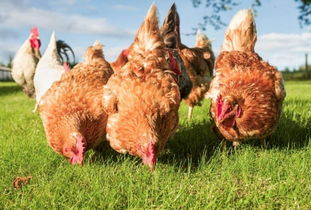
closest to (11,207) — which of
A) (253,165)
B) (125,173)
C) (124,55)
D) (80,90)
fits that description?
(125,173)

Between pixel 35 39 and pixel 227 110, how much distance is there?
→ 24.8 feet

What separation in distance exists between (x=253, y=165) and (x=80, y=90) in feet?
6.27

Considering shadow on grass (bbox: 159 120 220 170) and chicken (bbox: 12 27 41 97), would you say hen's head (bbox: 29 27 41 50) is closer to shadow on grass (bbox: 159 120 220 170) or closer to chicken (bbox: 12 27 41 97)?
chicken (bbox: 12 27 41 97)

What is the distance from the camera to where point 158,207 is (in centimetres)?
276

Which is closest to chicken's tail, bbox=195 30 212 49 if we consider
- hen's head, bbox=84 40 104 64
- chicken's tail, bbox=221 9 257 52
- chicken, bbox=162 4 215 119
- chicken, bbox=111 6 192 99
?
chicken, bbox=162 4 215 119

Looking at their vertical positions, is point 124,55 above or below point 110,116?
above

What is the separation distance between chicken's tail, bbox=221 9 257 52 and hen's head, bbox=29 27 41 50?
6.33 metres

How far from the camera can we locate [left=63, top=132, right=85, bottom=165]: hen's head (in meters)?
3.38

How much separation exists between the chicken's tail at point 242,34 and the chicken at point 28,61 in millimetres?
6117

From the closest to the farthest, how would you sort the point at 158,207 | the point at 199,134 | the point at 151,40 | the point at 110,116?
the point at 158,207 → the point at 110,116 → the point at 151,40 → the point at 199,134

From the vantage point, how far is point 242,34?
4.75 meters

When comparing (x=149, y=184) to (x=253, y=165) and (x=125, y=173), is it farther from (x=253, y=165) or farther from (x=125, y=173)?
(x=253, y=165)

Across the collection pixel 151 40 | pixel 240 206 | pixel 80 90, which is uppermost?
pixel 151 40

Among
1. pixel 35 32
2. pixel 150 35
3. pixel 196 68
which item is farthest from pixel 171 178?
pixel 35 32
